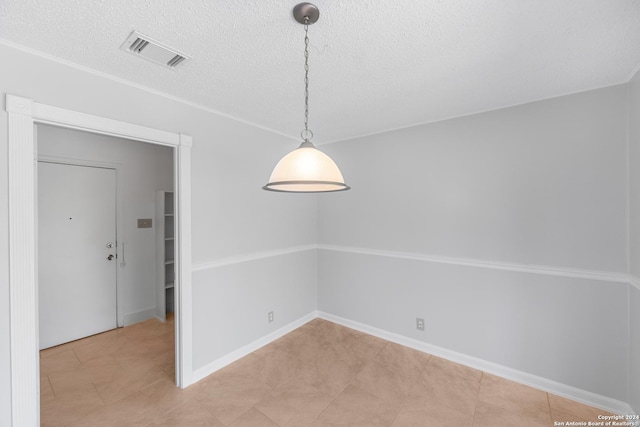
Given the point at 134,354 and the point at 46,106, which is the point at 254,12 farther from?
the point at 134,354

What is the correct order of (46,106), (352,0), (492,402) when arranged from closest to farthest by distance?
1. (352,0)
2. (46,106)
3. (492,402)

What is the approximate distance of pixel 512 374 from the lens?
2.40 meters

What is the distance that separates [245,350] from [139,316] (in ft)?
6.23

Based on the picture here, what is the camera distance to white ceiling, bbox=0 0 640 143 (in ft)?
4.20

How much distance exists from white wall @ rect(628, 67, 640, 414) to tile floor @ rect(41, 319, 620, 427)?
393 mm

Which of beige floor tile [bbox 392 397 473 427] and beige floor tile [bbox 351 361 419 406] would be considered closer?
beige floor tile [bbox 392 397 473 427]

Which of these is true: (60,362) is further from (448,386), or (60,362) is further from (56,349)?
(448,386)

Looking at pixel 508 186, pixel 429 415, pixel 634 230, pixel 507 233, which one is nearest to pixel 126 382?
pixel 429 415

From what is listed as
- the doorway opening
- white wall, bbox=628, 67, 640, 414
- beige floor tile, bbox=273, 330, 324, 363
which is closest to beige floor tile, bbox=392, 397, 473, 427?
beige floor tile, bbox=273, 330, 324, 363

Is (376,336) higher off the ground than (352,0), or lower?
lower

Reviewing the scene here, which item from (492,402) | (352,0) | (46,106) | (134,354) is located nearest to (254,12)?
(352,0)

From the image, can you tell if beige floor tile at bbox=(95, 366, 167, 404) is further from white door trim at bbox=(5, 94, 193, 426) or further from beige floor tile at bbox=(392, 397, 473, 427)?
beige floor tile at bbox=(392, 397, 473, 427)

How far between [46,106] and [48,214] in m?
2.00

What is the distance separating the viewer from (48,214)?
9.64 ft
